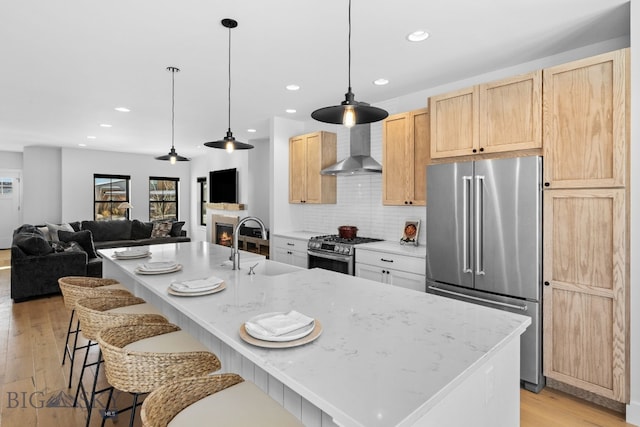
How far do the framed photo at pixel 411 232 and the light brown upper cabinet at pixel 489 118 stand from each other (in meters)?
0.94

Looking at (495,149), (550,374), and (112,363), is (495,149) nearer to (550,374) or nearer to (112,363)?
(550,374)

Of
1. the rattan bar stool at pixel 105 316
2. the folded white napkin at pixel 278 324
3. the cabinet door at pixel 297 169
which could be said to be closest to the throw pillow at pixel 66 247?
the cabinet door at pixel 297 169

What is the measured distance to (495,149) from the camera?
289cm

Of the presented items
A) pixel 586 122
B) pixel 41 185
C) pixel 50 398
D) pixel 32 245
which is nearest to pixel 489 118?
pixel 586 122

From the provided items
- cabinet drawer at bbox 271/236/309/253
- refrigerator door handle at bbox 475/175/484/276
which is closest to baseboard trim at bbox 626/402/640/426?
refrigerator door handle at bbox 475/175/484/276

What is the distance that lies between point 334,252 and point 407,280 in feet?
3.26

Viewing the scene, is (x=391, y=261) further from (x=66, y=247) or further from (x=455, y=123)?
(x=66, y=247)

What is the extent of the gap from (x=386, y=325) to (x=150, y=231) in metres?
7.76

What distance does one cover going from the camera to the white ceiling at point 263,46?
2.32 meters

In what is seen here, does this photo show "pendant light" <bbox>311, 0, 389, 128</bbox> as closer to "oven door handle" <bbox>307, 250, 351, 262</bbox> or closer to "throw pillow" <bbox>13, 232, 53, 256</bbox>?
"oven door handle" <bbox>307, 250, 351, 262</bbox>

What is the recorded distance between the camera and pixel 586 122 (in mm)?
2404

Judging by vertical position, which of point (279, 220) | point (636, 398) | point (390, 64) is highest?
point (390, 64)

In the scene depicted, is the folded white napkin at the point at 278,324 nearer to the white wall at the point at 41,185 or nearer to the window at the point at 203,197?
the window at the point at 203,197

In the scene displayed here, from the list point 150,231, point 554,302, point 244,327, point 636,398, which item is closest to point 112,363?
point 244,327
